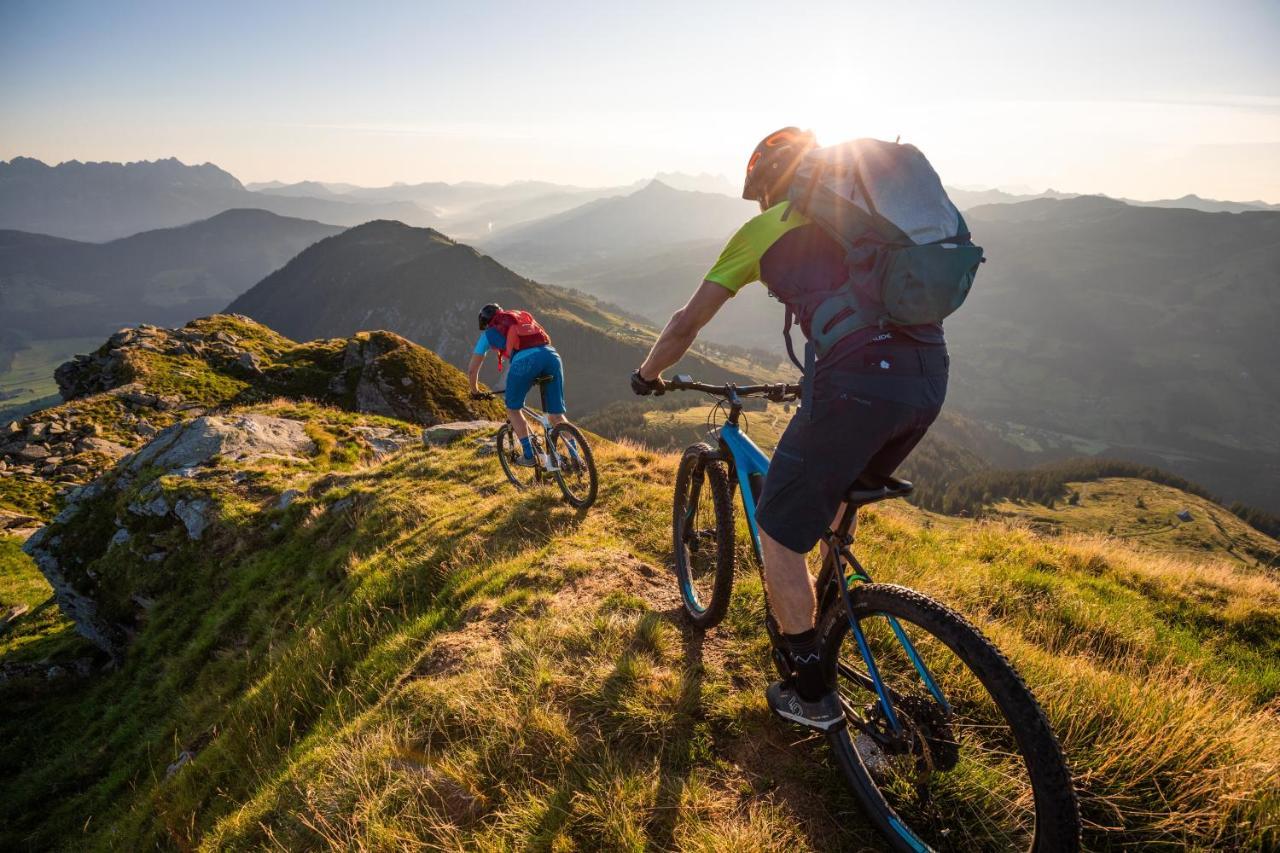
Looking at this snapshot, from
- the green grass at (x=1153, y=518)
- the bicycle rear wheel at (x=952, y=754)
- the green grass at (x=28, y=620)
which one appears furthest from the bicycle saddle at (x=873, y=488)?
the green grass at (x=1153, y=518)

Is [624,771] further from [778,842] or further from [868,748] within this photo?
[868,748]

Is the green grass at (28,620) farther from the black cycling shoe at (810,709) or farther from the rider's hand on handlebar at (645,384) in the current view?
the black cycling shoe at (810,709)

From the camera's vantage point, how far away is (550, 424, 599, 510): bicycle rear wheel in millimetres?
9188

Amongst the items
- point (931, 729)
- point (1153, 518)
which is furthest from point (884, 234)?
point (1153, 518)

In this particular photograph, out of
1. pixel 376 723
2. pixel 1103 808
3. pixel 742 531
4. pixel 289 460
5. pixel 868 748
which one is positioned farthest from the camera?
pixel 289 460

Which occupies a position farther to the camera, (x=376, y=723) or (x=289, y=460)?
(x=289, y=460)

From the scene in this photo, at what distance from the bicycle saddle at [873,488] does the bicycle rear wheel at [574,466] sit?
6.02 metres

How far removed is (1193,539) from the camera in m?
117

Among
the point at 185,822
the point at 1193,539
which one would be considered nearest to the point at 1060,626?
the point at 185,822

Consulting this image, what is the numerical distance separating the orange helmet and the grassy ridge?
385 centimetres

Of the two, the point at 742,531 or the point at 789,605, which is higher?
the point at 789,605

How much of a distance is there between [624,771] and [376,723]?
2.29m

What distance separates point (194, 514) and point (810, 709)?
14.4 m

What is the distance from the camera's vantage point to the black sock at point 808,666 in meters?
3.57
